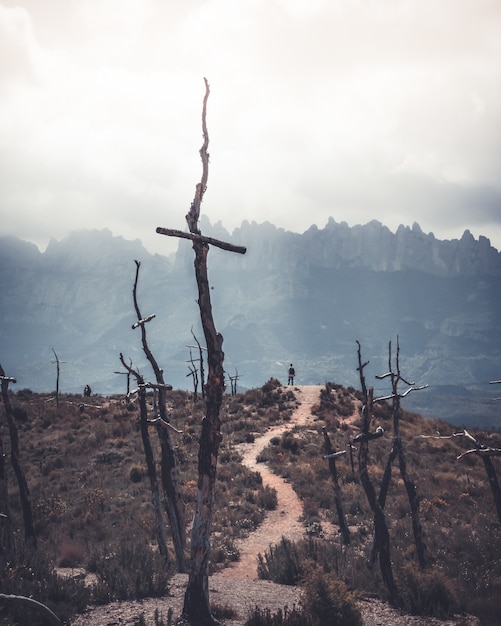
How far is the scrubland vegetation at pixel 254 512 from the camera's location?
1031 cm

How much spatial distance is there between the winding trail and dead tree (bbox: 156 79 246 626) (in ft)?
18.8

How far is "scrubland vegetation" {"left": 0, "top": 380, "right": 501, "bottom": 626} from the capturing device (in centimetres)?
1031

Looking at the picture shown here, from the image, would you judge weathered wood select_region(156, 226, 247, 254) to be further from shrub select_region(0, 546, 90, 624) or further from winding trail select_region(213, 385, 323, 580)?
winding trail select_region(213, 385, 323, 580)

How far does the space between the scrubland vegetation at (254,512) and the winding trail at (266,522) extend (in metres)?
0.49

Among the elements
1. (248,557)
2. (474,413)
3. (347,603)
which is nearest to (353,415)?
(248,557)

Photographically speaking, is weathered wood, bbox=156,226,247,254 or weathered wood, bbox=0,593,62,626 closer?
weathered wood, bbox=0,593,62,626

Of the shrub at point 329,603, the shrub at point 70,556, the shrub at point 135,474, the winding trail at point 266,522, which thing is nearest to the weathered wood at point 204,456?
the shrub at point 329,603

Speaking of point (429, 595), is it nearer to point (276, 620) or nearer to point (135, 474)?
point (276, 620)

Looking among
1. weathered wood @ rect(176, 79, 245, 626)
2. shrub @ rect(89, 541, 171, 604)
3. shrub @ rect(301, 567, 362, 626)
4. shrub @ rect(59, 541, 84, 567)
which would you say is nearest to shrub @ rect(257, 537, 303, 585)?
shrub @ rect(89, 541, 171, 604)

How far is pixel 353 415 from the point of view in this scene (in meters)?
40.8

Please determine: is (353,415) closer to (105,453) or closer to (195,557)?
(105,453)

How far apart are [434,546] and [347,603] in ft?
30.7

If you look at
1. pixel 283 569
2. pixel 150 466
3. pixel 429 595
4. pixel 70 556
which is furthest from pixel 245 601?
pixel 70 556

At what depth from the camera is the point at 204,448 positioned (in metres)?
9.02
